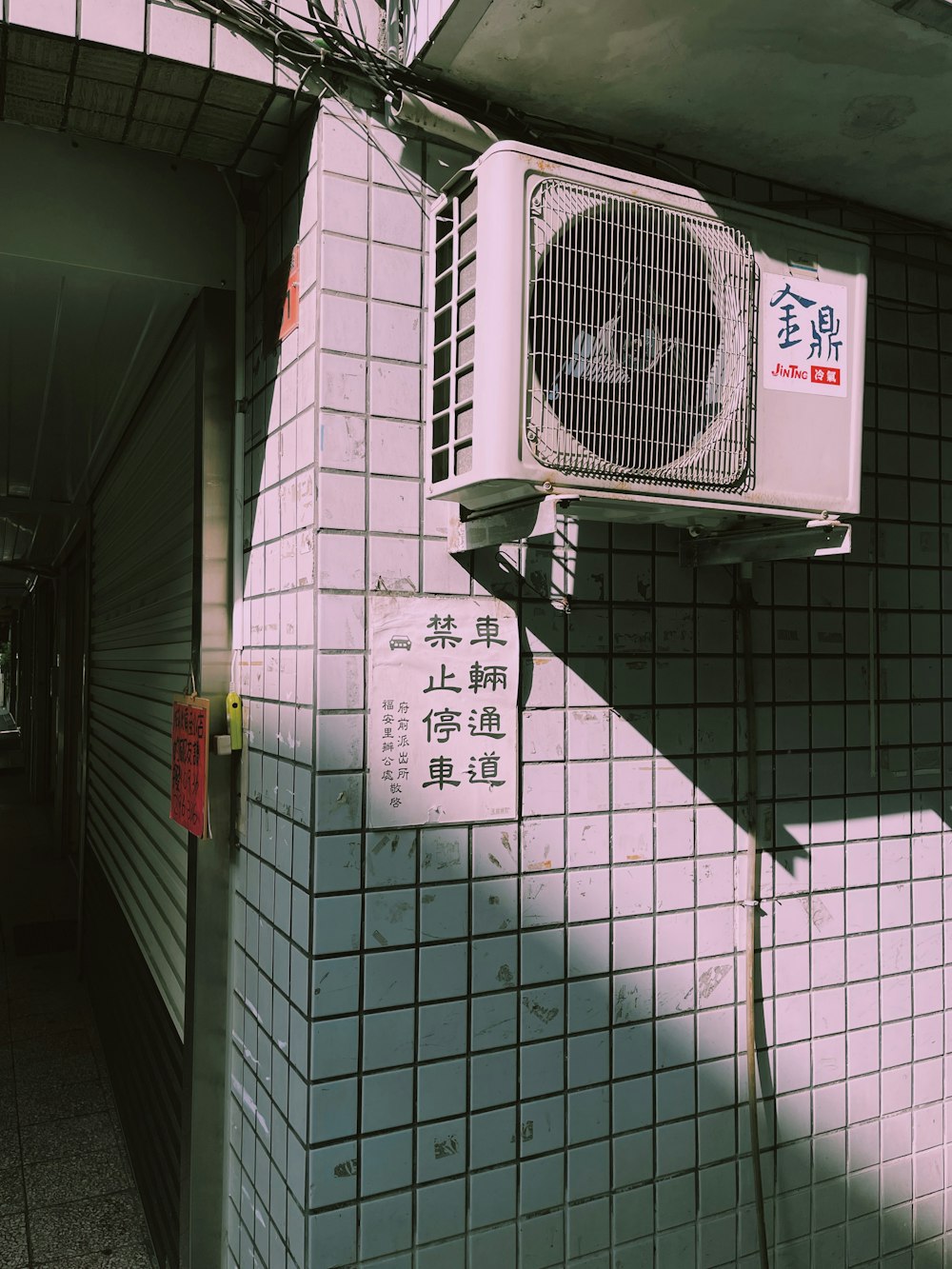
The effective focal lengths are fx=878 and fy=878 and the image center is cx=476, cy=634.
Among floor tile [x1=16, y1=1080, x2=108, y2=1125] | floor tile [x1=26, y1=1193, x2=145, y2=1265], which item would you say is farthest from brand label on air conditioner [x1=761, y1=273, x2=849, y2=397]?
floor tile [x1=16, y1=1080, x2=108, y2=1125]

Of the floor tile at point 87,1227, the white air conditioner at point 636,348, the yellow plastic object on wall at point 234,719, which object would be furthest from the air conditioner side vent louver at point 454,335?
the floor tile at point 87,1227

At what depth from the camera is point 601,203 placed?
183 centimetres

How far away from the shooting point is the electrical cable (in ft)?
7.97

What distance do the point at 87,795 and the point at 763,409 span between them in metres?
5.77

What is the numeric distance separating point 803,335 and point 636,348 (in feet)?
1.65

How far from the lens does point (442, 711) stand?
84.0 inches

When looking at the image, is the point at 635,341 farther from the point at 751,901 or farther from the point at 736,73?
the point at 751,901

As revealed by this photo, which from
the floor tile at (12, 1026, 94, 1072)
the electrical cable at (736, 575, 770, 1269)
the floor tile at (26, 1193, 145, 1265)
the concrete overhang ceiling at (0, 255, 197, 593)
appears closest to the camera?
the electrical cable at (736, 575, 770, 1269)

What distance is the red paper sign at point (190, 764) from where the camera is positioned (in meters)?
2.52

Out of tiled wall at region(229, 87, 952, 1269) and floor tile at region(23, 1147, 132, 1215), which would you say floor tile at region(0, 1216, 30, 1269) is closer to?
floor tile at region(23, 1147, 132, 1215)

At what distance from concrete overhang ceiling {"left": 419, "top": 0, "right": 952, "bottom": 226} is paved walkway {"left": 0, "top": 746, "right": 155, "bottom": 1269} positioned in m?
4.04

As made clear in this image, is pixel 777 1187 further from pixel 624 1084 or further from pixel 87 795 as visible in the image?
pixel 87 795

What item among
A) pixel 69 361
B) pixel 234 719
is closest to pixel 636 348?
pixel 234 719

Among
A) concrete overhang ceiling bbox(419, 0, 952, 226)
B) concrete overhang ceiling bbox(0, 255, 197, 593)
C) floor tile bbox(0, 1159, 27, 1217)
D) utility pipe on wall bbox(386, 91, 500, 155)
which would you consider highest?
concrete overhang ceiling bbox(419, 0, 952, 226)
